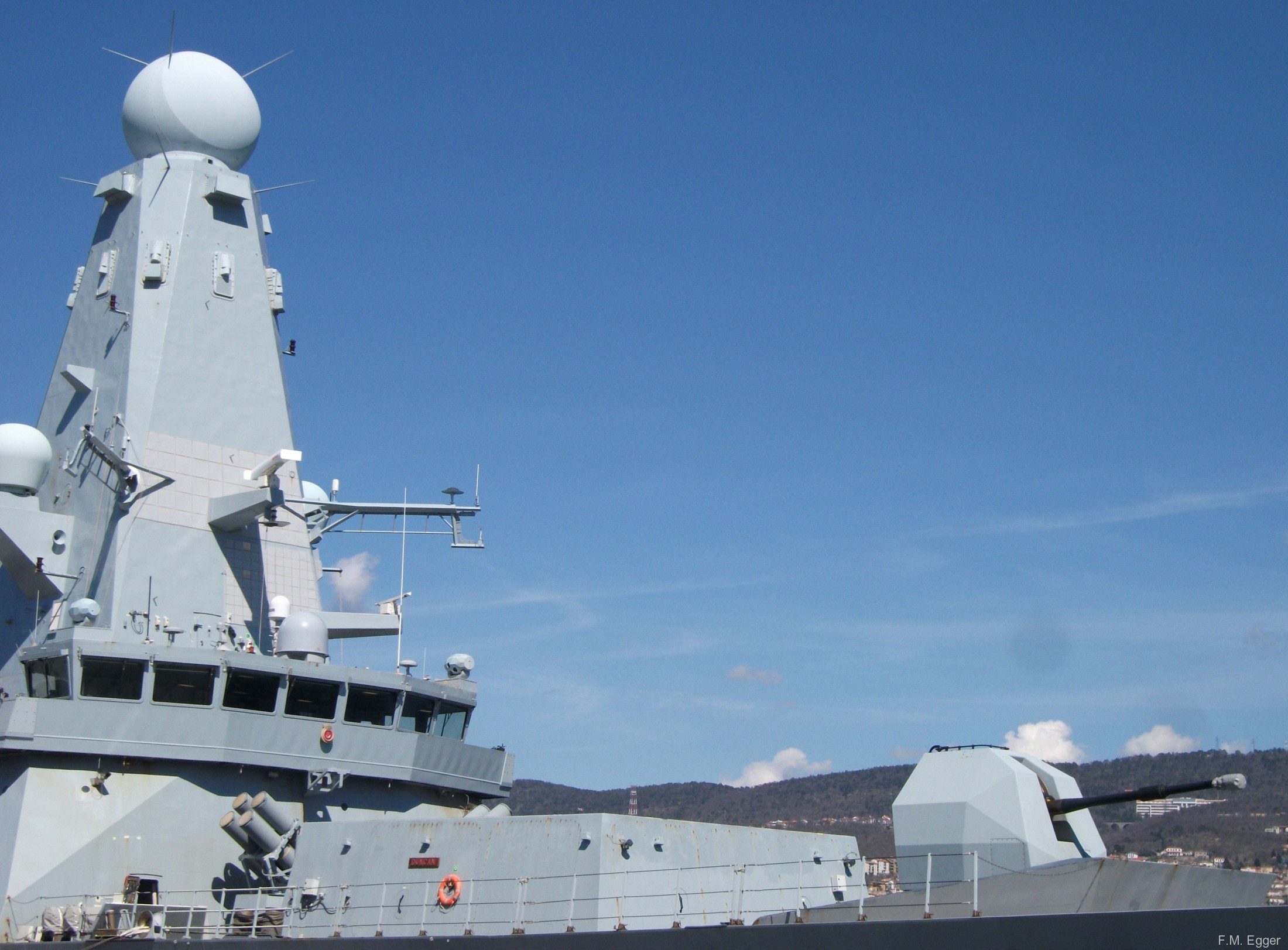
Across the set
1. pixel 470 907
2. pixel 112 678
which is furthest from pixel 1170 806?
pixel 112 678

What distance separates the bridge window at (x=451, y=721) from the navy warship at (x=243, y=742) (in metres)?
0.05

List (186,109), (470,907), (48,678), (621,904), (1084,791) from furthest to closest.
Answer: (1084,791)
(186,109)
(48,678)
(470,907)
(621,904)

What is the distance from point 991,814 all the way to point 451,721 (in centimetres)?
795

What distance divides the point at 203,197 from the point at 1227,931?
16822mm

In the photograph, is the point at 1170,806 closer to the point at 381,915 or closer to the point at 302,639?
the point at 302,639

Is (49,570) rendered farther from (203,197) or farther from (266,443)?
(203,197)

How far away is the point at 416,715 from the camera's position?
17.4 m

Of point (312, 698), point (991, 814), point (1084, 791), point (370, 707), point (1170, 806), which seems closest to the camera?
point (991, 814)

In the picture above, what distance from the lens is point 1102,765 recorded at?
9231cm

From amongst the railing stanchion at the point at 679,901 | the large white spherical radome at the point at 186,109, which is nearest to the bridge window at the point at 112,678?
the railing stanchion at the point at 679,901

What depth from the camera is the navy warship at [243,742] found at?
41.0ft

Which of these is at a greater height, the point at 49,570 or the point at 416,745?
the point at 49,570

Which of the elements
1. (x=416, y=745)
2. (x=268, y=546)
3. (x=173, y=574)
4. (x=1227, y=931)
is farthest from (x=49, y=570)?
(x=1227, y=931)

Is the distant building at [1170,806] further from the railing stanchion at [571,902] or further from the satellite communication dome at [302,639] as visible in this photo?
the railing stanchion at [571,902]
